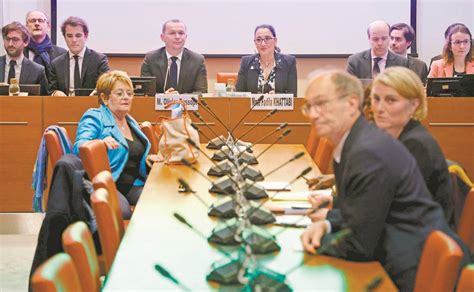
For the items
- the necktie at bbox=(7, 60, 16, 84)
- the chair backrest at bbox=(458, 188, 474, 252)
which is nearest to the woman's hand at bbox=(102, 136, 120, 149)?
the chair backrest at bbox=(458, 188, 474, 252)

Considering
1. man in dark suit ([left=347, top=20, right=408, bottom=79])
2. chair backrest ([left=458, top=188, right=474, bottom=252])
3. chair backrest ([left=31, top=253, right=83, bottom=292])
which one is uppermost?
man in dark suit ([left=347, top=20, right=408, bottom=79])

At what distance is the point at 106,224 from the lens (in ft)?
9.00

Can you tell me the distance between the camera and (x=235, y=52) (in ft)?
29.8

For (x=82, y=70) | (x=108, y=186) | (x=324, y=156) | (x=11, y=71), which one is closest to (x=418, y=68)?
(x=324, y=156)

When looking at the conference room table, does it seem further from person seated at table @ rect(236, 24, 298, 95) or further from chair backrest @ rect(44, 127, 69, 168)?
person seated at table @ rect(236, 24, 298, 95)

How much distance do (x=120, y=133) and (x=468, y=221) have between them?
232 cm

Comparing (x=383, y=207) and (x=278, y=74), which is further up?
(x=278, y=74)

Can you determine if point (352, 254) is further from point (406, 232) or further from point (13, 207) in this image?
point (13, 207)

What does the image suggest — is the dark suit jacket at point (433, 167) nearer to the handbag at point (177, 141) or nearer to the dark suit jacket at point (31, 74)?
the handbag at point (177, 141)

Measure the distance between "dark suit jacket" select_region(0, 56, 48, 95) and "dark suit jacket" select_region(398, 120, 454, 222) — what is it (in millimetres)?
4759

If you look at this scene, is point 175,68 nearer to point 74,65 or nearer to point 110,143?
point 74,65

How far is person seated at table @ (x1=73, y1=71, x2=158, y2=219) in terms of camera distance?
475 cm

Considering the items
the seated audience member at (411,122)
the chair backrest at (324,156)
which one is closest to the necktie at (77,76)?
the chair backrest at (324,156)

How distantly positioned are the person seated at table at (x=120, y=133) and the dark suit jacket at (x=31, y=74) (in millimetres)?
2374
